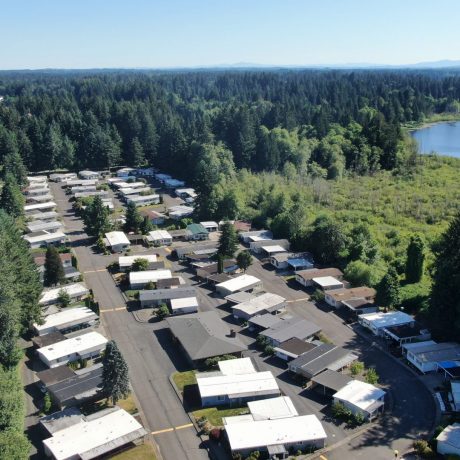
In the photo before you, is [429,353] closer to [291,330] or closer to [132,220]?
[291,330]

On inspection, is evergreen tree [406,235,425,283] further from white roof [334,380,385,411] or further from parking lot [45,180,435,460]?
white roof [334,380,385,411]

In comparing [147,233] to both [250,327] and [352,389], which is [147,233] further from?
[352,389]

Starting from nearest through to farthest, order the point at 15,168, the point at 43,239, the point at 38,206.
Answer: the point at 43,239
the point at 38,206
the point at 15,168

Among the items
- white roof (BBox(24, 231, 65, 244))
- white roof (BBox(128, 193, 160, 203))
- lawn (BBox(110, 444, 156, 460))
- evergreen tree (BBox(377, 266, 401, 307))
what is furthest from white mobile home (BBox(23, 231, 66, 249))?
evergreen tree (BBox(377, 266, 401, 307))

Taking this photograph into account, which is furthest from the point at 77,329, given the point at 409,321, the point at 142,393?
the point at 409,321

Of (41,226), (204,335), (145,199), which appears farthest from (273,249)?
(41,226)

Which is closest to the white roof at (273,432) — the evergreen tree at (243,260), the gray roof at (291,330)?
the gray roof at (291,330)
